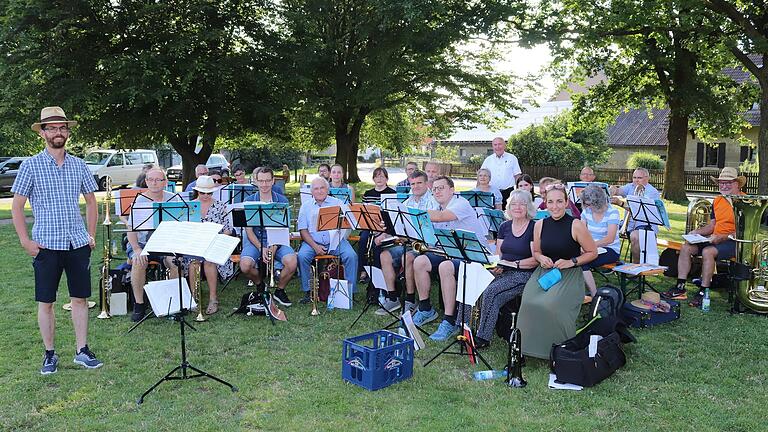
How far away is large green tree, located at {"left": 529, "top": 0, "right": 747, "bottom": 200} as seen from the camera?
49.2ft

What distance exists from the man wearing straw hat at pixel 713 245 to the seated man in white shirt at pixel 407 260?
320 cm

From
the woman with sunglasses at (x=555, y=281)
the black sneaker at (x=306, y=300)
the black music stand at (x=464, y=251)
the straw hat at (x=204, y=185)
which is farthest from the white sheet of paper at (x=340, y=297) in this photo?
the woman with sunglasses at (x=555, y=281)

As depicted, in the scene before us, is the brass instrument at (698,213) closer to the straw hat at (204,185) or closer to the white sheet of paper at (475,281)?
the white sheet of paper at (475,281)

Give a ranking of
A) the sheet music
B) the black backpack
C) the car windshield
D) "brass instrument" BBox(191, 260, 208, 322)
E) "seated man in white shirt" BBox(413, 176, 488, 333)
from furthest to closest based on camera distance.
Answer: the car windshield
"brass instrument" BBox(191, 260, 208, 322)
"seated man in white shirt" BBox(413, 176, 488, 333)
the black backpack
the sheet music

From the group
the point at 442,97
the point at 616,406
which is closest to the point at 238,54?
the point at 442,97

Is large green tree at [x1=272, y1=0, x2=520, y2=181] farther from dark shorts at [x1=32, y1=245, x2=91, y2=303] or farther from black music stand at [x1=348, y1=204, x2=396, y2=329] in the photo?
dark shorts at [x1=32, y1=245, x2=91, y2=303]

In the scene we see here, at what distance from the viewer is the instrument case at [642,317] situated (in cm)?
642

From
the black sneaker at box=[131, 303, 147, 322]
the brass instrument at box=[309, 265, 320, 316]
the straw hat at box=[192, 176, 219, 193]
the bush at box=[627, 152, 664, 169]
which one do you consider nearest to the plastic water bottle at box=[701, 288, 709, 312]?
the brass instrument at box=[309, 265, 320, 316]

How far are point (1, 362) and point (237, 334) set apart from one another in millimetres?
1999

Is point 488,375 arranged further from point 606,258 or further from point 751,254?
point 751,254

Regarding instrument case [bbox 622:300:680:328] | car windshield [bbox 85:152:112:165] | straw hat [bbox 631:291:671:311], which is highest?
car windshield [bbox 85:152:112:165]

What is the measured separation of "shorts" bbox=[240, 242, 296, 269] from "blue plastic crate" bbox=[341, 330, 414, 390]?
2571mm

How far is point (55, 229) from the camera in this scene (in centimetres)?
482

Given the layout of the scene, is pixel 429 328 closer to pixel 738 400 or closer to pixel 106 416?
pixel 738 400
